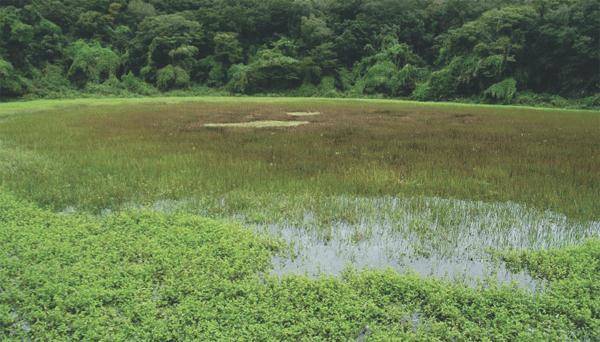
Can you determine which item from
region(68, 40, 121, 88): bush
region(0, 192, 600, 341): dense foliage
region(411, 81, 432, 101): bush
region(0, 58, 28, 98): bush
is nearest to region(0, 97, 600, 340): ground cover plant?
region(0, 192, 600, 341): dense foliage

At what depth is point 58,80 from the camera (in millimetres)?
46844

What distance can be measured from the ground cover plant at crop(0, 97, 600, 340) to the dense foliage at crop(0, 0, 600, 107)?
30325 millimetres

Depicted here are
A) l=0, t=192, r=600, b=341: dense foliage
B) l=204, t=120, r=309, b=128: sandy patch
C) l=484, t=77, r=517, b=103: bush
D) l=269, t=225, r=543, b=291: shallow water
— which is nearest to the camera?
l=0, t=192, r=600, b=341: dense foliage

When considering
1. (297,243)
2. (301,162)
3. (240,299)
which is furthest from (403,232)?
(301,162)

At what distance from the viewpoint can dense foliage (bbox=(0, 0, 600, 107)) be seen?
38.4 meters

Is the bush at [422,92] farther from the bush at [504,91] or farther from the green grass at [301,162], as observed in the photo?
the green grass at [301,162]

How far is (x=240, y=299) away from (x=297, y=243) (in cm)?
189

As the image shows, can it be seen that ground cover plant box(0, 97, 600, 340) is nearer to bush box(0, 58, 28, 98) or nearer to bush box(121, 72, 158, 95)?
bush box(0, 58, 28, 98)

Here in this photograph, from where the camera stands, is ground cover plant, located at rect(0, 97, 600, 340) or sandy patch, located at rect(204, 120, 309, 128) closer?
ground cover plant, located at rect(0, 97, 600, 340)

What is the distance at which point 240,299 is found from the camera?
4.74m

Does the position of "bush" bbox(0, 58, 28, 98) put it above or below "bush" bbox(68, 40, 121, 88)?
below

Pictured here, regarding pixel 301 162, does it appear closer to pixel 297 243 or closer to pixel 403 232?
pixel 403 232

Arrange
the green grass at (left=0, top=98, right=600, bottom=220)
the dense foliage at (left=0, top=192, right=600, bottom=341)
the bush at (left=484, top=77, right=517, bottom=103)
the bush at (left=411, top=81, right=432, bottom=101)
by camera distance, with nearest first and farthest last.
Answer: the dense foliage at (left=0, top=192, right=600, bottom=341), the green grass at (left=0, top=98, right=600, bottom=220), the bush at (left=484, top=77, right=517, bottom=103), the bush at (left=411, top=81, right=432, bottom=101)

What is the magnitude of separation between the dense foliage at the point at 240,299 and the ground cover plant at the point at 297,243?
0.02 m
